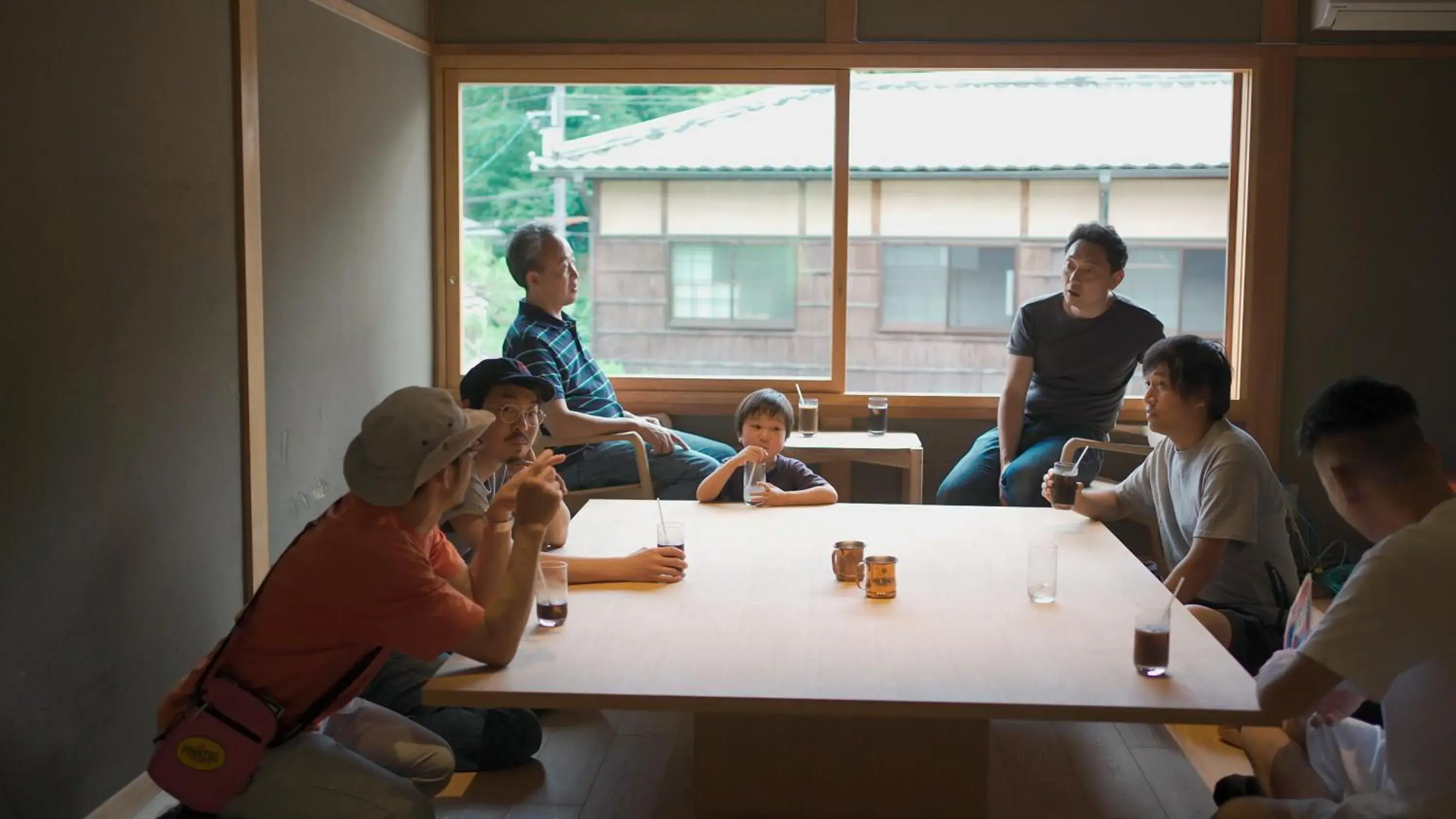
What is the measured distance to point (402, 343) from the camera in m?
5.03

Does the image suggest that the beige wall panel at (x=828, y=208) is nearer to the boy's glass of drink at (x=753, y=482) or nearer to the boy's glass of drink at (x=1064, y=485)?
the boy's glass of drink at (x=753, y=482)

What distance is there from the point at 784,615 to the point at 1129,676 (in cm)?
64

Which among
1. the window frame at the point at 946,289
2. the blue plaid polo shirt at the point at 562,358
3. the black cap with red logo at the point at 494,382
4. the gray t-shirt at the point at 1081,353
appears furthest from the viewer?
the window frame at the point at 946,289

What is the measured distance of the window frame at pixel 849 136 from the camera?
16.7 feet

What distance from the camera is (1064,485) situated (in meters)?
3.40

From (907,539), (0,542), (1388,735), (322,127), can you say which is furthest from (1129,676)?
(322,127)

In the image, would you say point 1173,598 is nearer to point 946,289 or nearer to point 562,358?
point 562,358

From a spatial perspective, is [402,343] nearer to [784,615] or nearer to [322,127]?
[322,127]

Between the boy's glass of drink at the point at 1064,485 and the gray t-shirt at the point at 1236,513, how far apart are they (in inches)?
9.7

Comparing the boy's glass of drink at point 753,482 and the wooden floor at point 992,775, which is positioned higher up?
the boy's glass of drink at point 753,482

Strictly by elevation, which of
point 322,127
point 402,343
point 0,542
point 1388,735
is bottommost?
point 1388,735

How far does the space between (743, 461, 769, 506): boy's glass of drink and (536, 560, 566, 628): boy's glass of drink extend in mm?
1191

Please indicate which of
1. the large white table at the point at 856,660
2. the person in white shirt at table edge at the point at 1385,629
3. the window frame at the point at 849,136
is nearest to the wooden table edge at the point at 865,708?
the large white table at the point at 856,660

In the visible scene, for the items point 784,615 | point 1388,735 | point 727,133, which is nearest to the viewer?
point 1388,735
